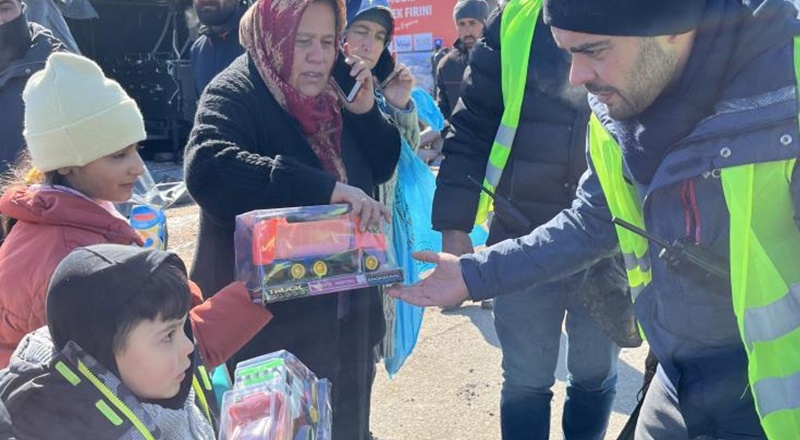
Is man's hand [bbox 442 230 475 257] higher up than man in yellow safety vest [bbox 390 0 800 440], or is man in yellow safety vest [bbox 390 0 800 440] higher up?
man in yellow safety vest [bbox 390 0 800 440]

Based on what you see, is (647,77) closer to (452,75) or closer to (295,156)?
(295,156)

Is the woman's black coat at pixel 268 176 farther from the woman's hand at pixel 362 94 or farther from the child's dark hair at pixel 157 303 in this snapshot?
the child's dark hair at pixel 157 303

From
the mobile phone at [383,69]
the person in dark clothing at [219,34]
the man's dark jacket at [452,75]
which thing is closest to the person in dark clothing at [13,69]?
the person in dark clothing at [219,34]

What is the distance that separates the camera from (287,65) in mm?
2373

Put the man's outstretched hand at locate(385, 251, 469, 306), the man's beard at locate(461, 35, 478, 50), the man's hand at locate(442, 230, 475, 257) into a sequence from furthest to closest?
the man's beard at locate(461, 35, 478, 50), the man's hand at locate(442, 230, 475, 257), the man's outstretched hand at locate(385, 251, 469, 306)

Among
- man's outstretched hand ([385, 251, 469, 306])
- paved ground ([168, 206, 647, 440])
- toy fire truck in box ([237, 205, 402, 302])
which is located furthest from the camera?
paved ground ([168, 206, 647, 440])

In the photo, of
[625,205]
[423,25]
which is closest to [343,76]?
[625,205]

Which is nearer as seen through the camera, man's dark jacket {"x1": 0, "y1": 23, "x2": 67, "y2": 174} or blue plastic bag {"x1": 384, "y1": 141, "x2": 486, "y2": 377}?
blue plastic bag {"x1": 384, "y1": 141, "x2": 486, "y2": 377}

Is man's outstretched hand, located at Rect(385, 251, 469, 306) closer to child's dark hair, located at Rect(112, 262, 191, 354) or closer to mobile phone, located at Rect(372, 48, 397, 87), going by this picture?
child's dark hair, located at Rect(112, 262, 191, 354)

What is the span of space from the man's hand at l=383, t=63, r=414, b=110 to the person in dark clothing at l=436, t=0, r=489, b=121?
372cm

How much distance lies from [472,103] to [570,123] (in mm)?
374

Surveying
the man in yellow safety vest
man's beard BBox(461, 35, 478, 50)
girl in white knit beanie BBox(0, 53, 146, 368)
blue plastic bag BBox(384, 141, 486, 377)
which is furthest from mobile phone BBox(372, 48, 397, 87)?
man's beard BBox(461, 35, 478, 50)

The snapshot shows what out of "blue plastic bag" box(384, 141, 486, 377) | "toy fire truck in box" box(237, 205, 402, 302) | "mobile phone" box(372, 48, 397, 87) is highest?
"mobile phone" box(372, 48, 397, 87)

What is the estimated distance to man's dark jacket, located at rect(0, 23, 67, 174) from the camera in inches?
130
